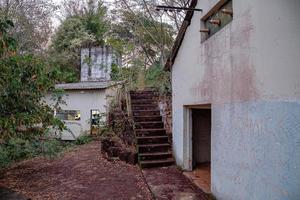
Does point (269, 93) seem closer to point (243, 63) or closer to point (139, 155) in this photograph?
point (243, 63)

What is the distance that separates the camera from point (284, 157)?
351 centimetres

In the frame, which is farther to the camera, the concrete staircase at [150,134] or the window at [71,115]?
the window at [71,115]

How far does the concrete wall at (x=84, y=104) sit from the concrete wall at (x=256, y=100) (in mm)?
11608

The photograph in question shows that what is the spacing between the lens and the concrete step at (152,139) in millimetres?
9219

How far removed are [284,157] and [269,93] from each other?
88cm

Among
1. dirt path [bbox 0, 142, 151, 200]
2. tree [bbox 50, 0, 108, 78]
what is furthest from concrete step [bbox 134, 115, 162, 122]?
tree [bbox 50, 0, 108, 78]

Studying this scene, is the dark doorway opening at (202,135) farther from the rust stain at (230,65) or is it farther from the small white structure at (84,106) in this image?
the small white structure at (84,106)

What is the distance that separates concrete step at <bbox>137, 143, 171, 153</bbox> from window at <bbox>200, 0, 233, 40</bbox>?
421cm

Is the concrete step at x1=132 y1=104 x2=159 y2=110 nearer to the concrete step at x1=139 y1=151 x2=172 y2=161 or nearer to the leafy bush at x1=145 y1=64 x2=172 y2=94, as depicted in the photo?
the leafy bush at x1=145 y1=64 x2=172 y2=94

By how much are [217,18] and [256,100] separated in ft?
7.84

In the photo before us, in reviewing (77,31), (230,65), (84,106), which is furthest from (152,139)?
(77,31)

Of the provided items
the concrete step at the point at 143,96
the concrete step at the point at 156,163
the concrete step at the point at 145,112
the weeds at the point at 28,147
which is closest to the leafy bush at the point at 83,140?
the concrete step at the point at 143,96

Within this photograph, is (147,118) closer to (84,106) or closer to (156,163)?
(156,163)

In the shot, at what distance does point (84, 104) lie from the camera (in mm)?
17094
